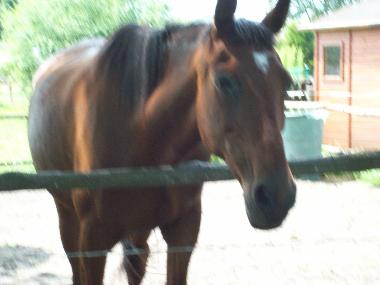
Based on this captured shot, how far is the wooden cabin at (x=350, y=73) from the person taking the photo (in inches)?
482

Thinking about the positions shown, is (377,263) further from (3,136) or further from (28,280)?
(3,136)

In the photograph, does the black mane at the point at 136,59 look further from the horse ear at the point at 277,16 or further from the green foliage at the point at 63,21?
the green foliage at the point at 63,21

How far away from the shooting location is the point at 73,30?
13.5 metres

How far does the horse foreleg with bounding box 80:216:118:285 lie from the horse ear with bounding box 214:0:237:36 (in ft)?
3.68

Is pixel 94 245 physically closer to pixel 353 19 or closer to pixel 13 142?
pixel 13 142

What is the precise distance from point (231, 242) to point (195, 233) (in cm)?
279

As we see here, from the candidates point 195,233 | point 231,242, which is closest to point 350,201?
point 231,242

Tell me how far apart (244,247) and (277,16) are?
132 inches

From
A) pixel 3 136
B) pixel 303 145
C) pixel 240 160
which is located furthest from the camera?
pixel 3 136

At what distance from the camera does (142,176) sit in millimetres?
2178

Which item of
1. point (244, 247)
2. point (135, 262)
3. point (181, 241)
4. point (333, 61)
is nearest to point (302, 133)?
point (244, 247)

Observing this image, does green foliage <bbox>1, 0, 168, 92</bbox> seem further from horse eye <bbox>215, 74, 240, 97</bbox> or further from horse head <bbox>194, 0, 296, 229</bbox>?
horse eye <bbox>215, 74, 240, 97</bbox>

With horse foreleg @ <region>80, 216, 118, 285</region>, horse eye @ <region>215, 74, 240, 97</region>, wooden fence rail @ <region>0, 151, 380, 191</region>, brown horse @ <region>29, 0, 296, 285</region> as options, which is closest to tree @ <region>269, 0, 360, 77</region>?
brown horse @ <region>29, 0, 296, 285</region>

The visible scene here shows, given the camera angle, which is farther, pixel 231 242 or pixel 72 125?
pixel 231 242
